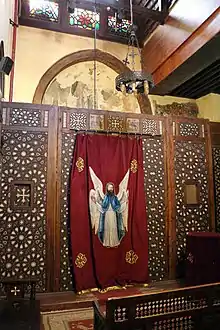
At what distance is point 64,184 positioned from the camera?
430 centimetres

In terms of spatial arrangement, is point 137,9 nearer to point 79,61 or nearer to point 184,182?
point 79,61

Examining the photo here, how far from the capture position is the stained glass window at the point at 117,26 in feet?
20.2

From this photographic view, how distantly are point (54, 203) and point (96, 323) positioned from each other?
7.30 feet

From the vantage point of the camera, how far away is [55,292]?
13.3 ft

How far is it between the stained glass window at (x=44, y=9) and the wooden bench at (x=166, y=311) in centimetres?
532

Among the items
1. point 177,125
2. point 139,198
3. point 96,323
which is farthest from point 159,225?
point 96,323

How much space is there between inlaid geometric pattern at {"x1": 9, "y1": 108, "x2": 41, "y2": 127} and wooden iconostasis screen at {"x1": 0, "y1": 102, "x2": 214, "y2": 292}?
0.5 inches

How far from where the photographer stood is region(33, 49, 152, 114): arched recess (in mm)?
5520

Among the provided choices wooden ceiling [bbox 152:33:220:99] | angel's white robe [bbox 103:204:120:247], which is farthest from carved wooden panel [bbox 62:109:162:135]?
angel's white robe [bbox 103:204:120:247]

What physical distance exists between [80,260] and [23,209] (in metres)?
1.05

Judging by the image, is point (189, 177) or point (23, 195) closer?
point (23, 195)

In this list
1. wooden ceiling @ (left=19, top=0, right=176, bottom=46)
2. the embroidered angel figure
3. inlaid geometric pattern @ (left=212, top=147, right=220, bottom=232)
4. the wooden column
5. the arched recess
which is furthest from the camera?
the arched recess

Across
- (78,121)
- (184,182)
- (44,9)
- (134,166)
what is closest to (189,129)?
(184,182)

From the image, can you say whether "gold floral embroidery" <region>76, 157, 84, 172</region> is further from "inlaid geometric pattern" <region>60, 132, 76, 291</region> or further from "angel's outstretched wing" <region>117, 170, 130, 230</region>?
"angel's outstretched wing" <region>117, 170, 130, 230</region>
